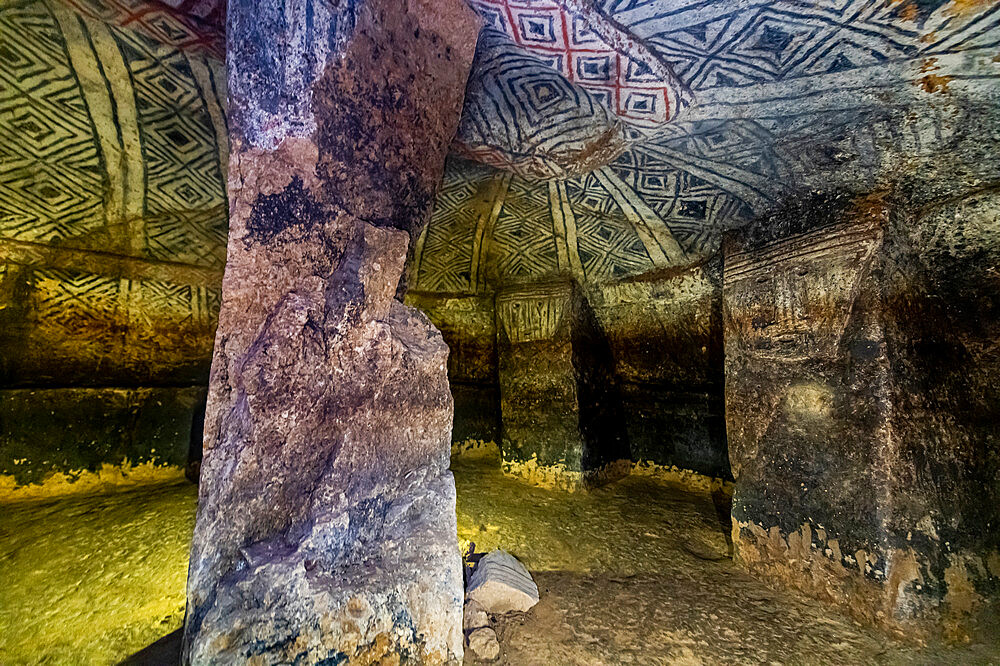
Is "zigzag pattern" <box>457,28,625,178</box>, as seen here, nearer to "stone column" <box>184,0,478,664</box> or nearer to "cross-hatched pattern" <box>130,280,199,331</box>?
"stone column" <box>184,0,478,664</box>

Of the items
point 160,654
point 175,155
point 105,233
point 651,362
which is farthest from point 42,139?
point 651,362

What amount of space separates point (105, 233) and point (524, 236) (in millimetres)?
3311

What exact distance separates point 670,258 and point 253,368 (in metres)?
3.01

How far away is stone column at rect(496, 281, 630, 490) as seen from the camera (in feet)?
12.5

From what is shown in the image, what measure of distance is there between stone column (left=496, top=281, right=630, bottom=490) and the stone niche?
1703 mm

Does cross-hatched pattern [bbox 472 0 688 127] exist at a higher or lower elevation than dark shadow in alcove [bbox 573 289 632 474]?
higher

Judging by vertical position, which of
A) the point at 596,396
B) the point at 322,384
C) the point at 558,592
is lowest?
the point at 558,592

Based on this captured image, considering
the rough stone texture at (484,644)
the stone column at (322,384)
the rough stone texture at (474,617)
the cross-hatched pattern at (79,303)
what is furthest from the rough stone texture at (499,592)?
the cross-hatched pattern at (79,303)

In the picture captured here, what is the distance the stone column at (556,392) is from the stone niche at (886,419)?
5.59 ft

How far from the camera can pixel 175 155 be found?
2795mm

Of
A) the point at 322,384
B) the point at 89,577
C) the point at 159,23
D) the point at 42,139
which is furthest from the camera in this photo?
the point at 42,139

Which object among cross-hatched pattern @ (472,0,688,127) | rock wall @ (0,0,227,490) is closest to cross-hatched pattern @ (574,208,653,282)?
cross-hatched pattern @ (472,0,688,127)

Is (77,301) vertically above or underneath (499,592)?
above

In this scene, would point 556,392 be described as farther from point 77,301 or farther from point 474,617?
point 77,301
